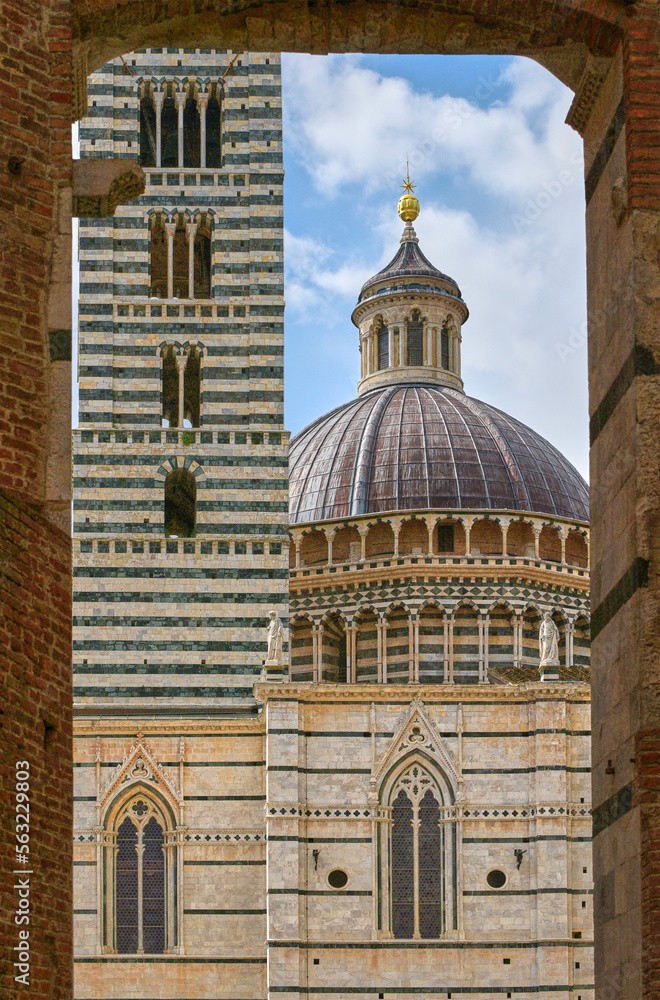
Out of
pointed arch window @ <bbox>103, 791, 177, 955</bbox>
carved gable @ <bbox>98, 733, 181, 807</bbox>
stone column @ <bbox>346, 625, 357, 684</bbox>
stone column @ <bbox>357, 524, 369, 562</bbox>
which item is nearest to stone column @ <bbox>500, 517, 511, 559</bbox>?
stone column @ <bbox>357, 524, 369, 562</bbox>

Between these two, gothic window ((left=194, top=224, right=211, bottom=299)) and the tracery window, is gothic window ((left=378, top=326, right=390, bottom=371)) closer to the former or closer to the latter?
the tracery window

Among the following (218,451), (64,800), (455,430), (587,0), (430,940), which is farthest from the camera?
(455,430)

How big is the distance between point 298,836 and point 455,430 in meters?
15.8

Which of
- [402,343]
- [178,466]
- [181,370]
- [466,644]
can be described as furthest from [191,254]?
[402,343]

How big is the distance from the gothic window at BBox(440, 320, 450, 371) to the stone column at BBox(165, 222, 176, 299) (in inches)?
594

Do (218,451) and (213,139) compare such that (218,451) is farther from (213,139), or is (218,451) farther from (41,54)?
(41,54)

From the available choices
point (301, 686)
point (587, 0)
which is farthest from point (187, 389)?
point (587, 0)

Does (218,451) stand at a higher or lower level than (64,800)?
higher

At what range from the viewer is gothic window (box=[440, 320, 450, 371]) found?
50250 mm

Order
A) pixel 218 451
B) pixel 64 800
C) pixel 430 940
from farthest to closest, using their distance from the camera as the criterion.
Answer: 1. pixel 218 451
2. pixel 430 940
3. pixel 64 800

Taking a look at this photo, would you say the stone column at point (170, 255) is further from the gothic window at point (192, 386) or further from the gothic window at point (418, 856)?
the gothic window at point (418, 856)

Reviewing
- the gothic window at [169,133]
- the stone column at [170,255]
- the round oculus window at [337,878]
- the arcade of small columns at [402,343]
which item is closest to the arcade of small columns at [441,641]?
the stone column at [170,255]

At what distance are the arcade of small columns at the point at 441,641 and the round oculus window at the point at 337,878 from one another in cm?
945

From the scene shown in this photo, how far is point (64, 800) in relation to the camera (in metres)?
9.39
